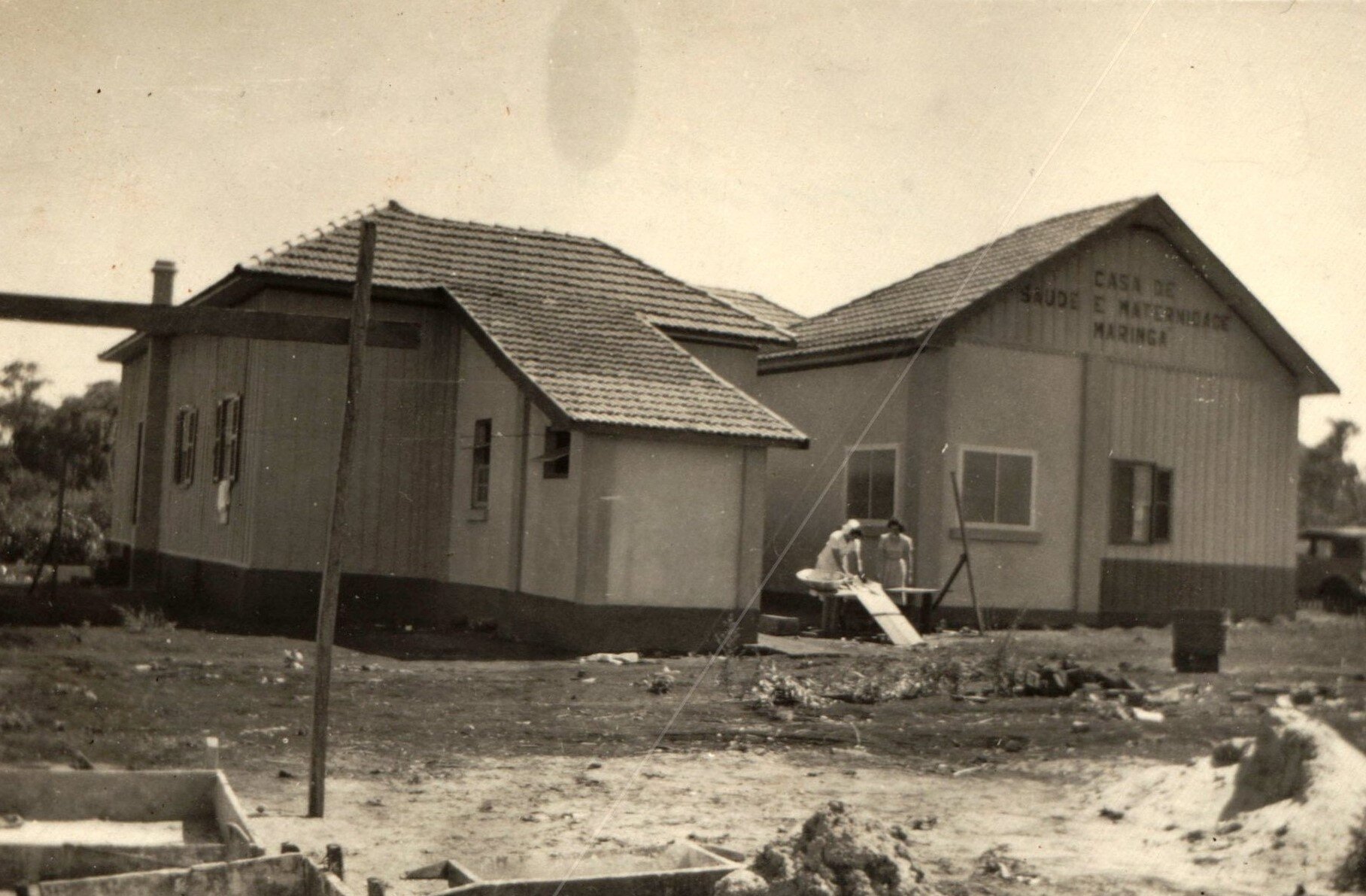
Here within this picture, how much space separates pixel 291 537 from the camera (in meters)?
17.4

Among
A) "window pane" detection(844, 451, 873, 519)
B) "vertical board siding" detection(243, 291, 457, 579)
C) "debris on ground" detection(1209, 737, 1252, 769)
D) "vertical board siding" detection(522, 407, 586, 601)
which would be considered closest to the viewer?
"debris on ground" detection(1209, 737, 1252, 769)

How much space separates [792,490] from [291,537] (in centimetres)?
731

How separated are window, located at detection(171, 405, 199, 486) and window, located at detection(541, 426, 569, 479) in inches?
289

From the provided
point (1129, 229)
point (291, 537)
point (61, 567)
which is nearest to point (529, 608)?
point (291, 537)

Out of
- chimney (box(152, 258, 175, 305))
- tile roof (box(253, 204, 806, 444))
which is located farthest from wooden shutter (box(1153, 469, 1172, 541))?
chimney (box(152, 258, 175, 305))

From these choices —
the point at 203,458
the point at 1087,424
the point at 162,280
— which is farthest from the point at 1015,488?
the point at 162,280

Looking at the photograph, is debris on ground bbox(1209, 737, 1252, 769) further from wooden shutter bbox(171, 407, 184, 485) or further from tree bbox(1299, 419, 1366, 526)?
wooden shutter bbox(171, 407, 184, 485)

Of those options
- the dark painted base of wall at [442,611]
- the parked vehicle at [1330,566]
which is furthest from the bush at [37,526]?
the parked vehicle at [1330,566]

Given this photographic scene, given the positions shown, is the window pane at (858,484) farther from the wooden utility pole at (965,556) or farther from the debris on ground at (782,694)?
the debris on ground at (782,694)

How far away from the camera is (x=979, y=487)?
Result: 1855 centimetres

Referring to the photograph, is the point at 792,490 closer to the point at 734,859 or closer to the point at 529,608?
the point at 529,608

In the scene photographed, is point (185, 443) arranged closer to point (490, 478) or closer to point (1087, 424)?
point (490, 478)

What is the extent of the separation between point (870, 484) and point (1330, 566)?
6.68 meters

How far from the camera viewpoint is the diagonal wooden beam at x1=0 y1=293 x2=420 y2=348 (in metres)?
7.41
